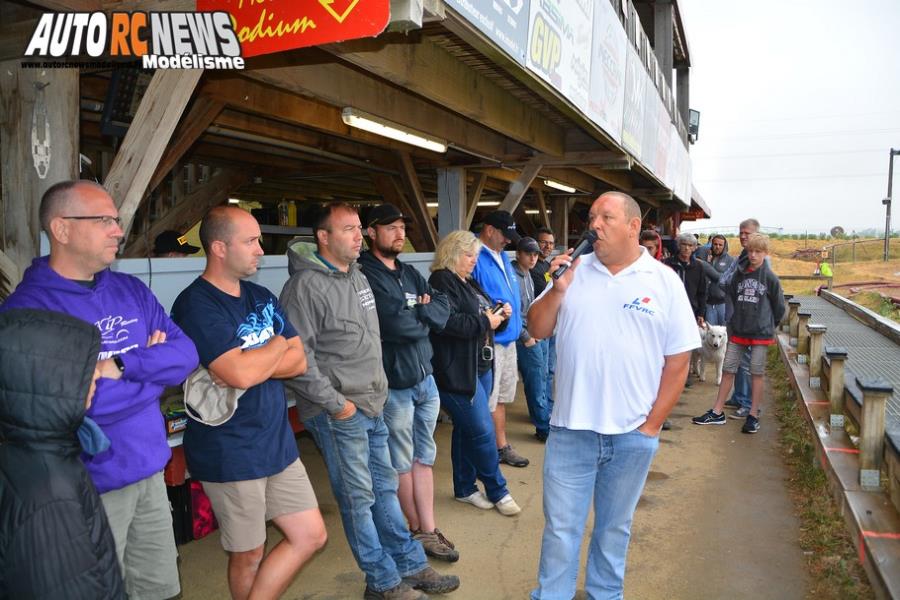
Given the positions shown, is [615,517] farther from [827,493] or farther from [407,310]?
[827,493]

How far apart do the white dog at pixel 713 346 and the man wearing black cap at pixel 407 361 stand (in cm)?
559

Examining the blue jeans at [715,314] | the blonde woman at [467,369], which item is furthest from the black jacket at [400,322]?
the blue jeans at [715,314]

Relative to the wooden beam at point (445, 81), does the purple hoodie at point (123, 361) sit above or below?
below

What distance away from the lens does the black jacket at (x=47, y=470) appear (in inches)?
69.6

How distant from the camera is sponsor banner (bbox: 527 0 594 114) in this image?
14.9 feet

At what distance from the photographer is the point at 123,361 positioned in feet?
7.63

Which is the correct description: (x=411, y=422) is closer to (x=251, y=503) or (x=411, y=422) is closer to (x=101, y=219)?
(x=251, y=503)

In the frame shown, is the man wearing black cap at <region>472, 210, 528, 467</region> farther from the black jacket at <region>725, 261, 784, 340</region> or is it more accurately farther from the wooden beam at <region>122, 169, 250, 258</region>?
the wooden beam at <region>122, 169, 250, 258</region>

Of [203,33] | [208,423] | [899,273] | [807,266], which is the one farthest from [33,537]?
[807,266]

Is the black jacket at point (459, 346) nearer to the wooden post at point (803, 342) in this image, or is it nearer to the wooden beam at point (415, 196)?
the wooden beam at point (415, 196)

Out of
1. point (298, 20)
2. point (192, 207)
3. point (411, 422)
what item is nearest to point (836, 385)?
point (411, 422)

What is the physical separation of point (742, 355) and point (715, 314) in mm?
2263

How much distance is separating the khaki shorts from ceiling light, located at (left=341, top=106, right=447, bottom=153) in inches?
129

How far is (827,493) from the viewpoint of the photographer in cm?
489
